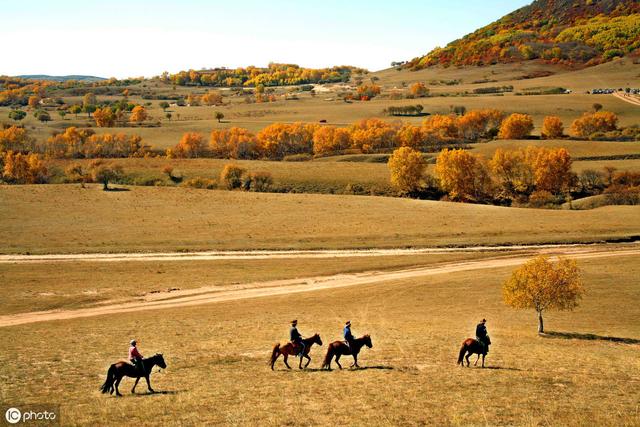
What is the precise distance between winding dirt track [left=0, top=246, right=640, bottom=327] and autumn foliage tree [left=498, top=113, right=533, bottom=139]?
86.5 meters

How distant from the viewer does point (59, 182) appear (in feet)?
391

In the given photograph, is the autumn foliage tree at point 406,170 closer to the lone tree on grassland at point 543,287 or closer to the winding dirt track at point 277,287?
the winding dirt track at point 277,287

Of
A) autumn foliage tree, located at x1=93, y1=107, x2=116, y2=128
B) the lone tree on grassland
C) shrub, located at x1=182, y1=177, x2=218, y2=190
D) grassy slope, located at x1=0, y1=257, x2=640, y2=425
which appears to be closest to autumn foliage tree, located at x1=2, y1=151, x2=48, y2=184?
shrub, located at x1=182, y1=177, x2=218, y2=190

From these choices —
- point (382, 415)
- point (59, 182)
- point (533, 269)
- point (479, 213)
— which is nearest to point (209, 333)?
point (382, 415)

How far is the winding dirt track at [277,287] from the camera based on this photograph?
149 ft

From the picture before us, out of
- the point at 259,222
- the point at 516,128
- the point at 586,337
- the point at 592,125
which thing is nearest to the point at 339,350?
the point at 586,337

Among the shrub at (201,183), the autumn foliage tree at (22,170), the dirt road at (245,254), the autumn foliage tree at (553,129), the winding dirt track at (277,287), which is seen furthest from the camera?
the autumn foliage tree at (553,129)

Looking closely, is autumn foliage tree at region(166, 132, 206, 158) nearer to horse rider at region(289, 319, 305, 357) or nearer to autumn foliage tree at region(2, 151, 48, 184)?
autumn foliage tree at region(2, 151, 48, 184)

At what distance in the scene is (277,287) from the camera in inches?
2117

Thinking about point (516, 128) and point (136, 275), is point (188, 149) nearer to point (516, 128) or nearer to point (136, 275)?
Result: point (516, 128)

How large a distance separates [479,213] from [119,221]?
51323 mm

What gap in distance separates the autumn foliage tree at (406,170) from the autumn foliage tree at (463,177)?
423 cm

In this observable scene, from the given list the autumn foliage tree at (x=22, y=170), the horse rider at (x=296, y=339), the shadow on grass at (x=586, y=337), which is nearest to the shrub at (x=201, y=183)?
the autumn foliage tree at (x=22, y=170)

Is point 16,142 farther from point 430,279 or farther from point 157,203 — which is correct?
point 430,279
